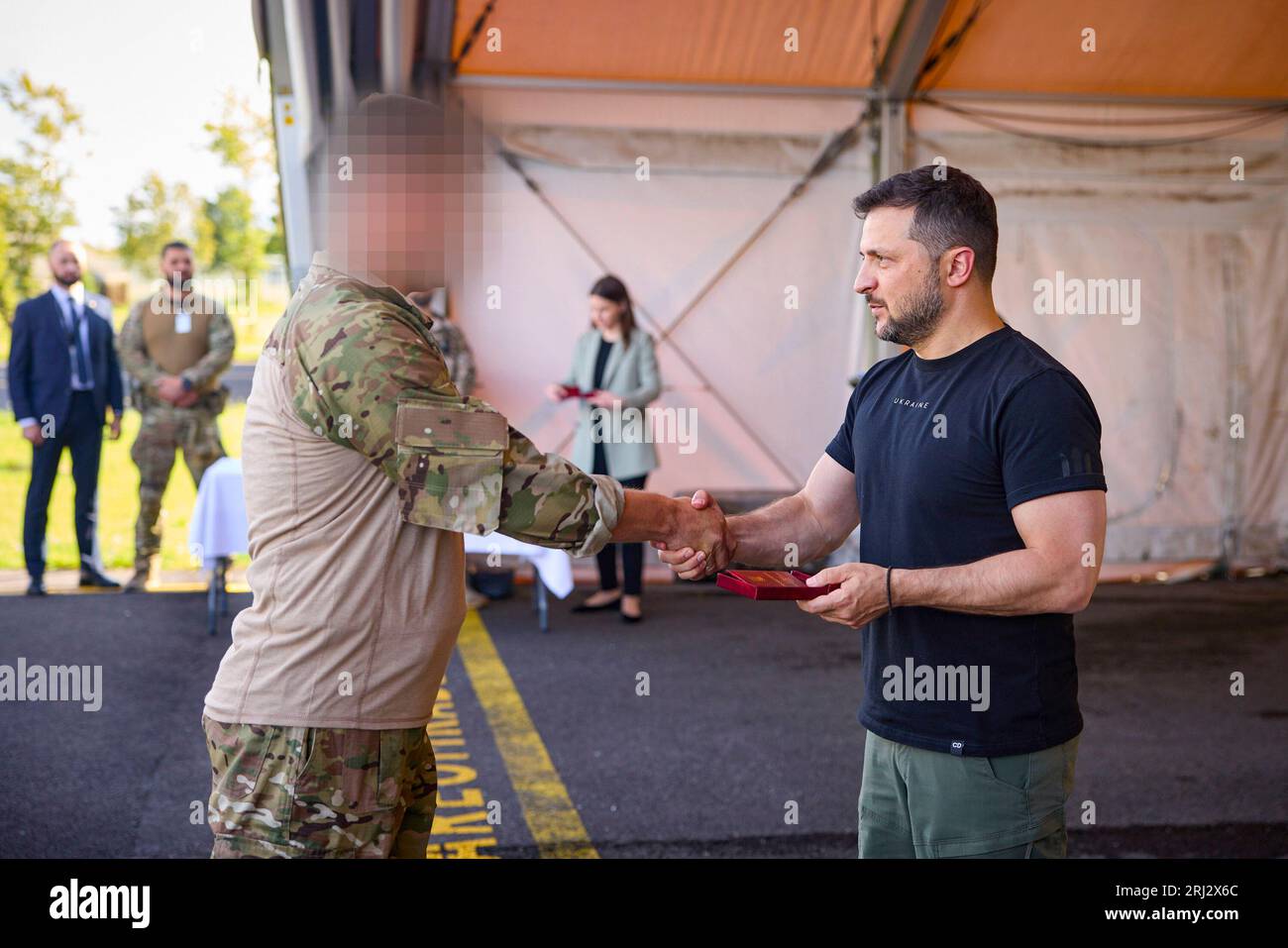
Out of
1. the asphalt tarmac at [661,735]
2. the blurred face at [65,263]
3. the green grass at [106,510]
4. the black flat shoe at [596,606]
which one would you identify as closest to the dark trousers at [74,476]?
the green grass at [106,510]

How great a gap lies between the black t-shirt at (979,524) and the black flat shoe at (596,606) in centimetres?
591

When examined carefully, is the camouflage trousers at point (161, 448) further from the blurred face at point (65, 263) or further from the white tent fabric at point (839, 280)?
the white tent fabric at point (839, 280)

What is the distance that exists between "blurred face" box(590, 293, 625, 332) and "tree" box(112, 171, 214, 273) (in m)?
18.1

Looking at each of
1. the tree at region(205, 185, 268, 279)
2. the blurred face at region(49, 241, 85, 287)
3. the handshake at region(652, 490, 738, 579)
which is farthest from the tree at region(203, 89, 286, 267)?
the handshake at region(652, 490, 738, 579)

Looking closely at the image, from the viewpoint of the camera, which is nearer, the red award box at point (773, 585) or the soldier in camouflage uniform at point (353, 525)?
the soldier in camouflage uniform at point (353, 525)

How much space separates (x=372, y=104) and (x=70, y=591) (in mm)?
7685

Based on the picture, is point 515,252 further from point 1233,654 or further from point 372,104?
point 372,104

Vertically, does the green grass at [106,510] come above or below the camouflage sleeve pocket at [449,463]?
below

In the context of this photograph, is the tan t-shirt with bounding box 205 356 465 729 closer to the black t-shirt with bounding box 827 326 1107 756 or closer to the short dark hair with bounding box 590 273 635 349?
the black t-shirt with bounding box 827 326 1107 756

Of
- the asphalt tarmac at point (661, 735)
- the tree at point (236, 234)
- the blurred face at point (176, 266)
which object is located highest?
the tree at point (236, 234)

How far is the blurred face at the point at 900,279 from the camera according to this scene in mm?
2477

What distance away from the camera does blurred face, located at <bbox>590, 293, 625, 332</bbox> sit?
25.8ft

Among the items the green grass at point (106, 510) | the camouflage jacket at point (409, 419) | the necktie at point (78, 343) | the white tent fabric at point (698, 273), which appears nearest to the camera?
the camouflage jacket at point (409, 419)

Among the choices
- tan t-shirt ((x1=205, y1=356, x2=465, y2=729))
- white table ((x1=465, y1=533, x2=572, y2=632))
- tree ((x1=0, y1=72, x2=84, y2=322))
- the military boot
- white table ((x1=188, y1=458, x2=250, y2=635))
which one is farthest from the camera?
tree ((x1=0, y1=72, x2=84, y2=322))
